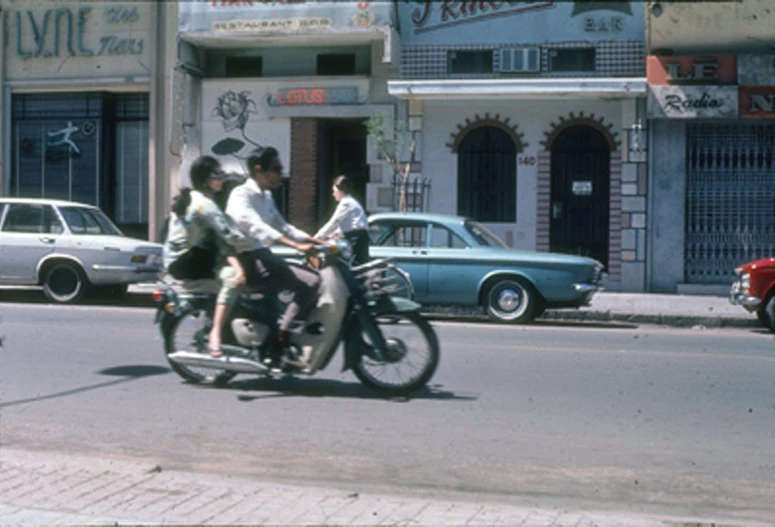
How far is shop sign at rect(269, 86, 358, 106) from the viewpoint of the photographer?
22156 millimetres

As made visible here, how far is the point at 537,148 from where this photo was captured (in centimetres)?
2112

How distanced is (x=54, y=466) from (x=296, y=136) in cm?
1730

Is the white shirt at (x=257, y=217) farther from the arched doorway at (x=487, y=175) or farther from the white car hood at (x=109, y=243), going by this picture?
the arched doorway at (x=487, y=175)

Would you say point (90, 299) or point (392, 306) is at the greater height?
point (392, 306)

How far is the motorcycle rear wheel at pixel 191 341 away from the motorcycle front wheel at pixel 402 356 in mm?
1209

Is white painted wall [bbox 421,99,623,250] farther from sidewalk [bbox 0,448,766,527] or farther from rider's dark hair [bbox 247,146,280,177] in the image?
sidewalk [bbox 0,448,766,527]

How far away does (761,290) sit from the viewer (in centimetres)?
1405

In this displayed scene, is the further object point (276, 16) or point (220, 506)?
point (276, 16)

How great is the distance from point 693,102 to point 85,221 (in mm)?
11115

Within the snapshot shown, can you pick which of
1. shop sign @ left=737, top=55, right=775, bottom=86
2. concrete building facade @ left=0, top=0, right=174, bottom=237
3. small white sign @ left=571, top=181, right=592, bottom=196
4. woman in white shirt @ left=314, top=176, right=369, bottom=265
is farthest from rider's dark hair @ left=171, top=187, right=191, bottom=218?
concrete building facade @ left=0, top=0, right=174, bottom=237

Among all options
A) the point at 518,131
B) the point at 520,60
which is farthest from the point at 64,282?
the point at 520,60

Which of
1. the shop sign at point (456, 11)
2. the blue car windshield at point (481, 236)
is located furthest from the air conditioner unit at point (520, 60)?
the blue car windshield at point (481, 236)

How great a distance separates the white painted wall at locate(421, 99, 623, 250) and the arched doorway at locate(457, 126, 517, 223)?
15cm

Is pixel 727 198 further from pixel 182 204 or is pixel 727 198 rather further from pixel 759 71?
pixel 182 204
